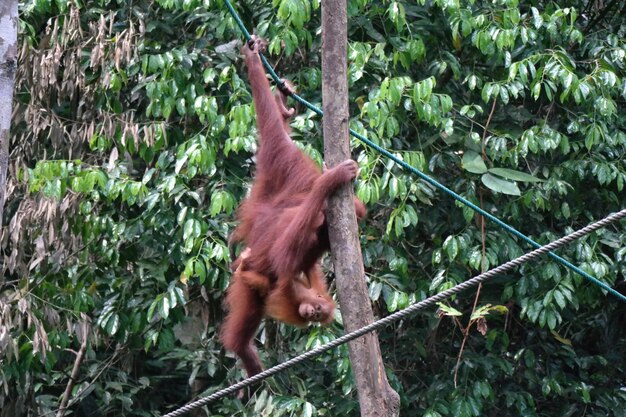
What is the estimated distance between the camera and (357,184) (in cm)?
501

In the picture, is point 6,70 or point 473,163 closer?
point 6,70

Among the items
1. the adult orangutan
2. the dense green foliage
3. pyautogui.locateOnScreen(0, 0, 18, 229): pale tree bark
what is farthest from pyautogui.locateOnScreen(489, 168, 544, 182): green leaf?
pyautogui.locateOnScreen(0, 0, 18, 229): pale tree bark

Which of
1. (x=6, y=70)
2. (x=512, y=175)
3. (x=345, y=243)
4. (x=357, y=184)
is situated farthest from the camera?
(x=357, y=184)

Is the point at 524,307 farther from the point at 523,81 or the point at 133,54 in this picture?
the point at 133,54

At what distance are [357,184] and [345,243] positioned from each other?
1567 mm

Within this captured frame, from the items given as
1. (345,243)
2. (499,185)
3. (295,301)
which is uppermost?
(345,243)

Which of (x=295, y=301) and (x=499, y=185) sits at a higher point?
(x=499, y=185)

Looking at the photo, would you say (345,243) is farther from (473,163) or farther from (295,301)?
(473,163)

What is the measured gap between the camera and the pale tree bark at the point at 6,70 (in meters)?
2.20

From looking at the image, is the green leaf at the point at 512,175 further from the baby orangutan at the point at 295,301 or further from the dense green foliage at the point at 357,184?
the baby orangutan at the point at 295,301

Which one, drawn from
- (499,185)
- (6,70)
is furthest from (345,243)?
(499,185)

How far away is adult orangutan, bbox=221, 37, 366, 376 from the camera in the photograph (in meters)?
4.01

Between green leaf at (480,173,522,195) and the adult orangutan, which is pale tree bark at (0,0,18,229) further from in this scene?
green leaf at (480,173,522,195)

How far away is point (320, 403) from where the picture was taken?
571 cm
